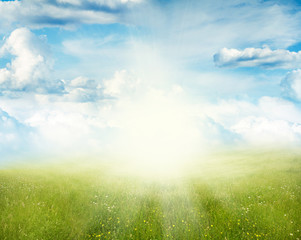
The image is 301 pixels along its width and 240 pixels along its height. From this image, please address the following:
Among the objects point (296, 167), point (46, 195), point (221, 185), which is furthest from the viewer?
point (296, 167)

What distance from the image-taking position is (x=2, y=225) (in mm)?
8031

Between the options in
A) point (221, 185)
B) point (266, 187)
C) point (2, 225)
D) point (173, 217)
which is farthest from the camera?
point (221, 185)

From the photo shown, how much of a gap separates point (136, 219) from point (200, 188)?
5.39 m

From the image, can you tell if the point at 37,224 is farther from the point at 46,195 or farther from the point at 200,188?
the point at 200,188

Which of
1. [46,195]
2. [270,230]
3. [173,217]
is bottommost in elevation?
[270,230]

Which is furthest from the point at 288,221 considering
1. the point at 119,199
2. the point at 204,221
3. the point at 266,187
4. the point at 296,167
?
the point at 296,167

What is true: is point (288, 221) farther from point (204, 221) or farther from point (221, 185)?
point (221, 185)

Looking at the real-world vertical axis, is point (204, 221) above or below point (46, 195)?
below

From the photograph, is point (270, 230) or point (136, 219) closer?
point (270, 230)

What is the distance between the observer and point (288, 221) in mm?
8719

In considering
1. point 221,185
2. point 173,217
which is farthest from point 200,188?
point 173,217

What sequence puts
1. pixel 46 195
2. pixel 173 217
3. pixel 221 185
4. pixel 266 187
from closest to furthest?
pixel 173 217
pixel 46 195
pixel 266 187
pixel 221 185

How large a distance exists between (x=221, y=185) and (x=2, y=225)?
11258 mm

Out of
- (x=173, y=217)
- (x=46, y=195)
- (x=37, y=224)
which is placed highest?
(x=46, y=195)
